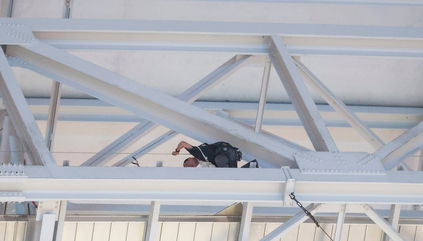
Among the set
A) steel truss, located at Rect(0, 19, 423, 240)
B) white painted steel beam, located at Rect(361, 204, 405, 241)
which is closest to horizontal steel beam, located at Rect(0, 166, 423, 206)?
steel truss, located at Rect(0, 19, 423, 240)

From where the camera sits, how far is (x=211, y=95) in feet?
66.3

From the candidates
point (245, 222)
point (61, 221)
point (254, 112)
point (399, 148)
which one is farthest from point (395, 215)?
point (61, 221)

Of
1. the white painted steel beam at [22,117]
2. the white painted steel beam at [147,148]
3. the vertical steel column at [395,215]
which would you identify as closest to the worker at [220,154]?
the white painted steel beam at [147,148]

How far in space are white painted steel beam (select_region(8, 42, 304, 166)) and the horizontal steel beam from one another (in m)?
0.53

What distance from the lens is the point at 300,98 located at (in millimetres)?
15492

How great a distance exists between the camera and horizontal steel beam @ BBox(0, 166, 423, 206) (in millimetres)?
13805

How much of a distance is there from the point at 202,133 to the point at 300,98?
1.25 metres

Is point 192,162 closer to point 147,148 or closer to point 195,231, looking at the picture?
point 195,231

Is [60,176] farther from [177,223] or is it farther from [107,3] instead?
[107,3]

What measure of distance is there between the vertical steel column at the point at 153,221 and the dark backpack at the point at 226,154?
3.07ft

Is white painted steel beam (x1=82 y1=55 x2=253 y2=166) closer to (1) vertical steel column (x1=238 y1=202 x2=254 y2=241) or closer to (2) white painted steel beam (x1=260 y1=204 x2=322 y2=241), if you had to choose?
(1) vertical steel column (x1=238 y1=202 x2=254 y2=241)

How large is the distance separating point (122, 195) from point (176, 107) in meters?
1.56

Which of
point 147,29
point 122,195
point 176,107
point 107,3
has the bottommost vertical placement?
point 122,195

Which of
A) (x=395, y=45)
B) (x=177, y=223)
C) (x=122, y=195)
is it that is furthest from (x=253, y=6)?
(x=122, y=195)
